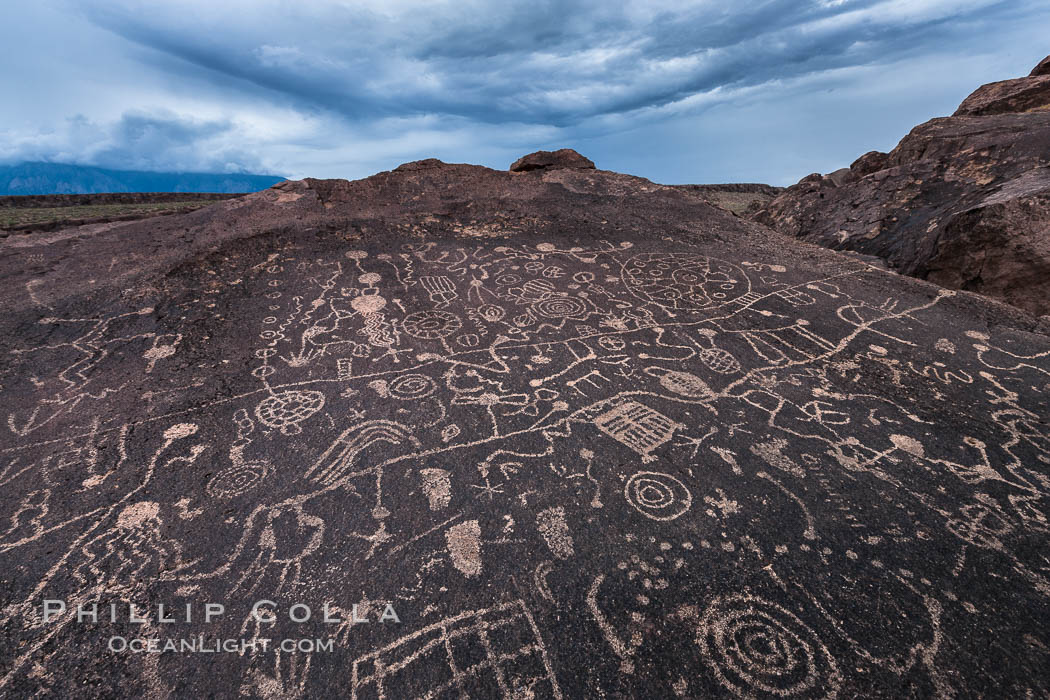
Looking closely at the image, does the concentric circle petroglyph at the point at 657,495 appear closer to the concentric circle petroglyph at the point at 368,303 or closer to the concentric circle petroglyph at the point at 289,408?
the concentric circle petroglyph at the point at 289,408

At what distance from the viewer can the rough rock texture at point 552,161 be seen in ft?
22.3

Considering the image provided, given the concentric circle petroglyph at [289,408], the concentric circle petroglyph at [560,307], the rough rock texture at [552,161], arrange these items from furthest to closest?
the rough rock texture at [552,161], the concentric circle petroglyph at [560,307], the concentric circle petroglyph at [289,408]

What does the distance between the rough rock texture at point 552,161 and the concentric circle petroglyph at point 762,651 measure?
632cm

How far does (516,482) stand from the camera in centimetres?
222

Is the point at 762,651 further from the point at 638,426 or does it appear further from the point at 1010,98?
the point at 1010,98

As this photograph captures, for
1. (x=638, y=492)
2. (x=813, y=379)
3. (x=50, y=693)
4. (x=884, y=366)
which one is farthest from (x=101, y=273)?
(x=884, y=366)


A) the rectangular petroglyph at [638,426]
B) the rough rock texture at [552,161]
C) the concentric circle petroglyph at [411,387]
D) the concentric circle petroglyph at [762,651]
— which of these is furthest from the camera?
the rough rock texture at [552,161]

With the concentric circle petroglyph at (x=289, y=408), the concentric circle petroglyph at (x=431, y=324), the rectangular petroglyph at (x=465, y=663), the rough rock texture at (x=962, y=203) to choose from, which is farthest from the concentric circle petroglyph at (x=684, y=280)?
the rectangular petroglyph at (x=465, y=663)

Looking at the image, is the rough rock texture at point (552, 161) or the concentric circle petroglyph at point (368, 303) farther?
the rough rock texture at point (552, 161)

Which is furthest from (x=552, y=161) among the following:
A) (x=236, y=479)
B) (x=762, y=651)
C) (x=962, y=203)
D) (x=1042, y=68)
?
(x=1042, y=68)

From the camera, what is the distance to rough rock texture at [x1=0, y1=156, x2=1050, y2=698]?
59.9 inches

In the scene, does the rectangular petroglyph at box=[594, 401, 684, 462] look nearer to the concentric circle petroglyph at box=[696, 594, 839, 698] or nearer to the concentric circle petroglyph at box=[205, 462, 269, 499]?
the concentric circle petroglyph at box=[696, 594, 839, 698]

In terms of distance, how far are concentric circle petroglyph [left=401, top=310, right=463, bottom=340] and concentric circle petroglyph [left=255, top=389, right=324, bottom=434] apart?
37.1 inches

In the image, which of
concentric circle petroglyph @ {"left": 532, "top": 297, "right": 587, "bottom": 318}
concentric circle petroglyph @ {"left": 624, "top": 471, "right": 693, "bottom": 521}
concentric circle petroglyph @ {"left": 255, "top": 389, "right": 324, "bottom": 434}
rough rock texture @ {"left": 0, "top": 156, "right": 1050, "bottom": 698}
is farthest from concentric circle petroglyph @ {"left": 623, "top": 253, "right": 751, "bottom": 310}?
concentric circle petroglyph @ {"left": 255, "top": 389, "right": 324, "bottom": 434}
